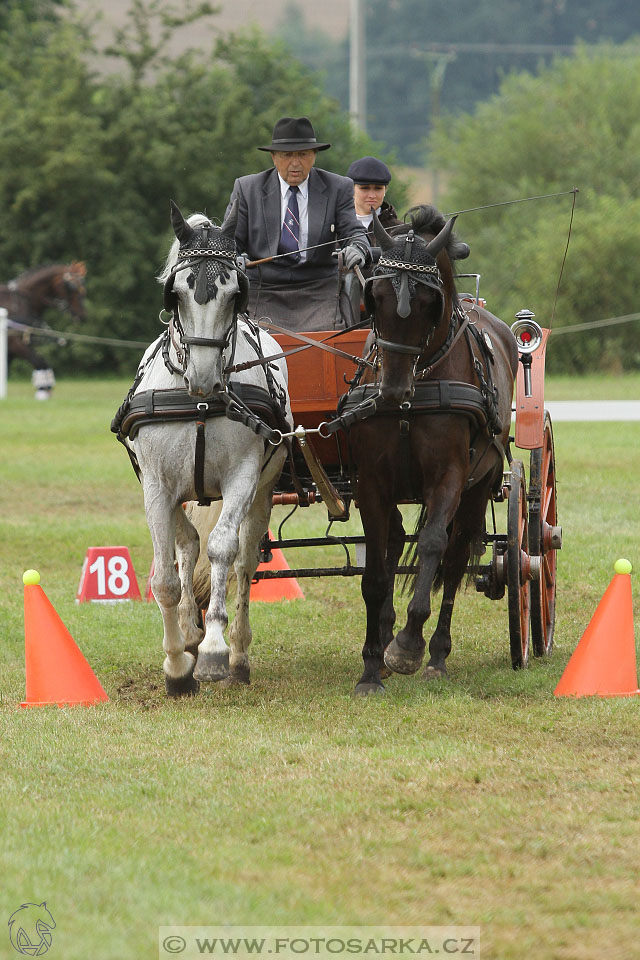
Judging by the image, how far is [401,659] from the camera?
581 centimetres

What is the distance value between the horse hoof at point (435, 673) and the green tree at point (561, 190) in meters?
24.3

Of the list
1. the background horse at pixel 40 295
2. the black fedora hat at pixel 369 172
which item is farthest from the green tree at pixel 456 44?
the black fedora hat at pixel 369 172

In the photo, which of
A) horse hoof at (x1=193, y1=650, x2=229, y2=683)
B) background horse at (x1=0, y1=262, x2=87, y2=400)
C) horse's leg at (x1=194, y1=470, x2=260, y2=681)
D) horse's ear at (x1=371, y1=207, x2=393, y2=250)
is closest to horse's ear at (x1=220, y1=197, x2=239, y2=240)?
horse's ear at (x1=371, y1=207, x2=393, y2=250)

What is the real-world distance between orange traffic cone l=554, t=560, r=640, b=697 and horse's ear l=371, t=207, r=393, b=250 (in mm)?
1584

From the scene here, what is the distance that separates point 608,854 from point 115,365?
29.6m

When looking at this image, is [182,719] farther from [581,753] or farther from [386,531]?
[581,753]

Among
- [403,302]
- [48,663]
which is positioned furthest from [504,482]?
[48,663]

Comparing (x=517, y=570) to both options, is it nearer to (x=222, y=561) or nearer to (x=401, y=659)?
(x=401, y=659)

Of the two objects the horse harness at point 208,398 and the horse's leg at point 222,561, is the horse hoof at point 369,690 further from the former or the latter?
the horse harness at point 208,398

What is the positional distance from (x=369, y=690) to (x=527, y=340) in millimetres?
1905

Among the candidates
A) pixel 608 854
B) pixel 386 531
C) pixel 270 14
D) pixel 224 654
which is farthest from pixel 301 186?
pixel 270 14

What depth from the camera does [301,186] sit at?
270 inches

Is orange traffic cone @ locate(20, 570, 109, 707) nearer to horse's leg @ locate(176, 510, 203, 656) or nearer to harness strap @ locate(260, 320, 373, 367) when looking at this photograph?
horse's leg @ locate(176, 510, 203, 656)

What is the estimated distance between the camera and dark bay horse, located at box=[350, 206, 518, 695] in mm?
5516
